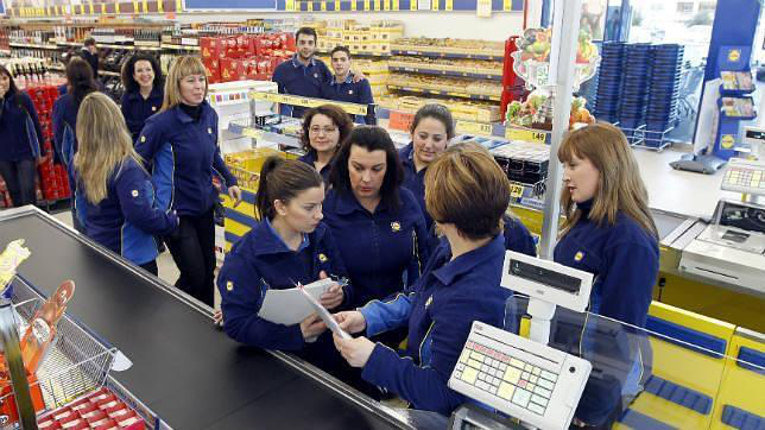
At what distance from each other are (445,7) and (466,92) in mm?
1576

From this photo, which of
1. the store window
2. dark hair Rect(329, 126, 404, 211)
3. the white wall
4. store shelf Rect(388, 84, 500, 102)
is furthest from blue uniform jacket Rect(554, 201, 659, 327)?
the store window

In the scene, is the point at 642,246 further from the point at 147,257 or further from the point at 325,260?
the point at 147,257

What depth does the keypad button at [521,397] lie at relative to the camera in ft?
4.08

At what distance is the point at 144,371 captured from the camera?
6.42 ft

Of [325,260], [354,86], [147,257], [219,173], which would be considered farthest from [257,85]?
[325,260]

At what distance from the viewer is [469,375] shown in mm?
1315

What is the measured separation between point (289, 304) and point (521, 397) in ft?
3.07

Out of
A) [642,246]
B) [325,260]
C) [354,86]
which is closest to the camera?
[642,246]

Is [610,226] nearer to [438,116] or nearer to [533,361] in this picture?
[533,361]

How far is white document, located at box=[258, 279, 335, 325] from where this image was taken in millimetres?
1904

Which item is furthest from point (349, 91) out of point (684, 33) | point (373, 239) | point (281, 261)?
point (684, 33)

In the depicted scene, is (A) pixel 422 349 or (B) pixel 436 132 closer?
(A) pixel 422 349

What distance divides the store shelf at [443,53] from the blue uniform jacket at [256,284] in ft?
25.5

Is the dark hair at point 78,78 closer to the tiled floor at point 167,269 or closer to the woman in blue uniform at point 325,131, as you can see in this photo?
the tiled floor at point 167,269
